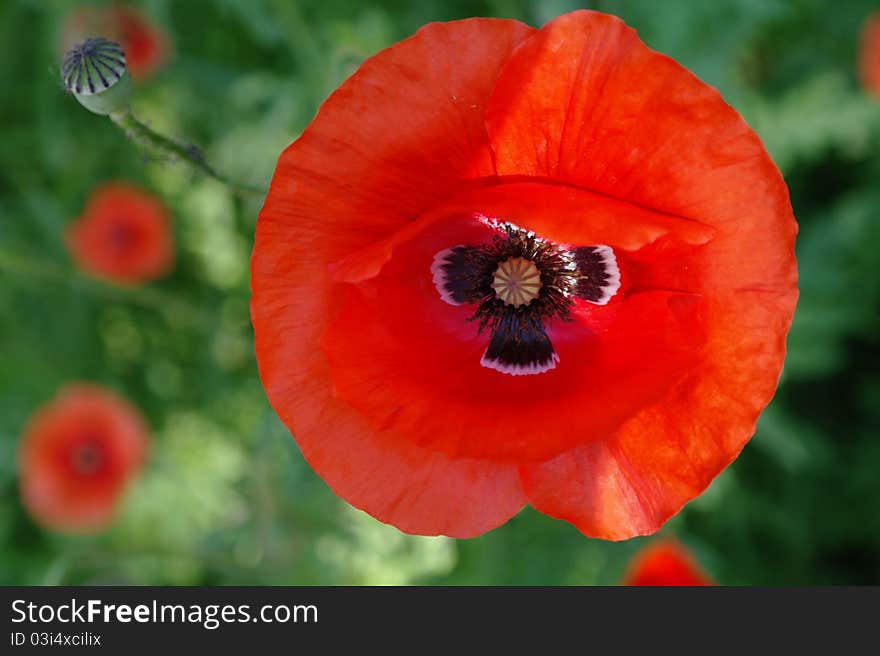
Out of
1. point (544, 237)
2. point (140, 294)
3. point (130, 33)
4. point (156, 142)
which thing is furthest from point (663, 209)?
point (140, 294)

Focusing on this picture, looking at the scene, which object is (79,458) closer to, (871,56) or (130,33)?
(130,33)

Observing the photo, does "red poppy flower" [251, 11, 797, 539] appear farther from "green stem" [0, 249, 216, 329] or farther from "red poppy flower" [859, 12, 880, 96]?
"red poppy flower" [859, 12, 880, 96]

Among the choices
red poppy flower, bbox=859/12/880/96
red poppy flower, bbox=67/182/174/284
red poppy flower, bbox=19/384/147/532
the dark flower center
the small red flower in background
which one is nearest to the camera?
the dark flower center

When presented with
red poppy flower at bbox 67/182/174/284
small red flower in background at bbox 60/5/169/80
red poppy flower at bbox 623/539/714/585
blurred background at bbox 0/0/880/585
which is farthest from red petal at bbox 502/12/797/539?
red poppy flower at bbox 67/182/174/284

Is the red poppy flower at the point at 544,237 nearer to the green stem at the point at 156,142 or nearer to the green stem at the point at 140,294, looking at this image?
the green stem at the point at 156,142

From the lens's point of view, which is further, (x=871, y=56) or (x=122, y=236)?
(x=871, y=56)

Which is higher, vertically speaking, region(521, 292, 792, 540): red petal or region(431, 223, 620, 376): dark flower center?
region(431, 223, 620, 376): dark flower center
